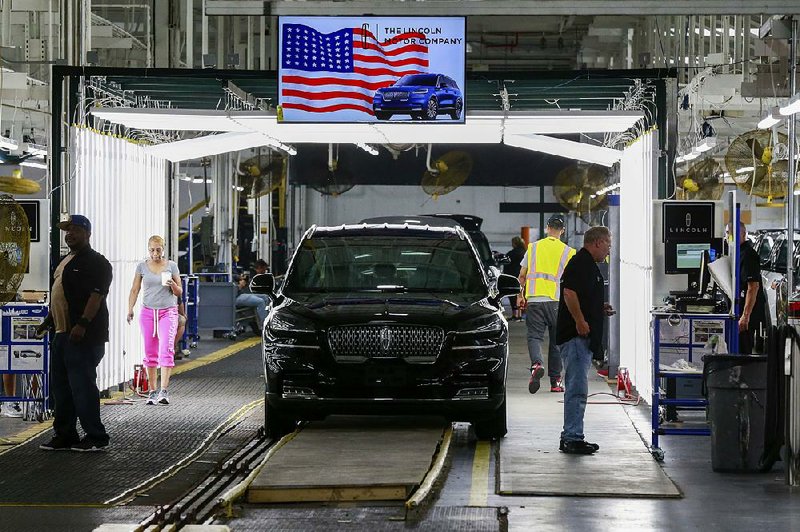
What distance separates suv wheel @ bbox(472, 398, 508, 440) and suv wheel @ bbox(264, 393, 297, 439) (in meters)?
1.51

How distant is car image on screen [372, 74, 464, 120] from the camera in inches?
505

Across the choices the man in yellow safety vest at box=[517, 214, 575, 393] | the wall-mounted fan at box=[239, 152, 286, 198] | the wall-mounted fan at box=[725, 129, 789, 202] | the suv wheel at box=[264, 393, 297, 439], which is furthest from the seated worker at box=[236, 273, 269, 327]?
the suv wheel at box=[264, 393, 297, 439]

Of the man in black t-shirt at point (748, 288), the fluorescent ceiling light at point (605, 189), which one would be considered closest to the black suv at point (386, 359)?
the man in black t-shirt at point (748, 288)

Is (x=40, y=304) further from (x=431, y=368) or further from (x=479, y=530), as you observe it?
(x=479, y=530)

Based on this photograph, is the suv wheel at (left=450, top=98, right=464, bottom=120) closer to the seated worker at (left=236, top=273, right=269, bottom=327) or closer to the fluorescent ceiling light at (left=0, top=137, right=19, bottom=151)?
the fluorescent ceiling light at (left=0, top=137, right=19, bottom=151)

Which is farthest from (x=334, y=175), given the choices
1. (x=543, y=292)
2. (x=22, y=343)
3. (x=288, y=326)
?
(x=288, y=326)

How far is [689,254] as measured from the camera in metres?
12.7

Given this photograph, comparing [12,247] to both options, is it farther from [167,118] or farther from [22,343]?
[167,118]

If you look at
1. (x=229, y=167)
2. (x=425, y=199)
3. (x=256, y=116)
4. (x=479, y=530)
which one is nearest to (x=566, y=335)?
(x=479, y=530)

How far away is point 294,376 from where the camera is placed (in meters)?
10.6

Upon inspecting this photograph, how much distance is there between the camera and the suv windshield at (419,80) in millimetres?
12852

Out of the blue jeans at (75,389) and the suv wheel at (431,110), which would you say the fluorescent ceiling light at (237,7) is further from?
the blue jeans at (75,389)

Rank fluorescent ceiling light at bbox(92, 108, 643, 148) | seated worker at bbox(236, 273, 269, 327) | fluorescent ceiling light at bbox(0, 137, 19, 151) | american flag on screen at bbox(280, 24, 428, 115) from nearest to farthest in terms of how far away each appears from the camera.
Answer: american flag on screen at bbox(280, 24, 428, 115), fluorescent ceiling light at bbox(92, 108, 643, 148), fluorescent ceiling light at bbox(0, 137, 19, 151), seated worker at bbox(236, 273, 269, 327)

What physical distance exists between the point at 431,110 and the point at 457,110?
0.47 metres
